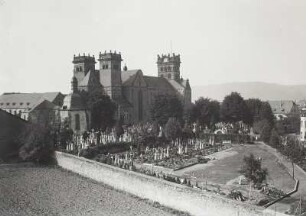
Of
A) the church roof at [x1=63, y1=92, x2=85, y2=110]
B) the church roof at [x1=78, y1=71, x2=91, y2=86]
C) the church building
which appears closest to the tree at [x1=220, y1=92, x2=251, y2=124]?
the church building

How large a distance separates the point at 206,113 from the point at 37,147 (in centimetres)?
4440

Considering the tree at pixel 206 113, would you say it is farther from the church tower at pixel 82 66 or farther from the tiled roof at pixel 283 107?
the tiled roof at pixel 283 107

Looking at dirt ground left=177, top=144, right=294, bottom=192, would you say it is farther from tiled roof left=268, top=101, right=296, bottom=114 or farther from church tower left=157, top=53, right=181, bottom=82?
church tower left=157, top=53, right=181, bottom=82

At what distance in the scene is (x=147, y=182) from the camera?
2777 cm

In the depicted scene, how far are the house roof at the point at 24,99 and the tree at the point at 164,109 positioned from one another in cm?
2346

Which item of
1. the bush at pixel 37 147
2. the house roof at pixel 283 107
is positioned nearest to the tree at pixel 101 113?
the bush at pixel 37 147

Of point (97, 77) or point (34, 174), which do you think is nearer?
point (34, 174)

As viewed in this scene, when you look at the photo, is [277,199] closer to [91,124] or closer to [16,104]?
[91,124]

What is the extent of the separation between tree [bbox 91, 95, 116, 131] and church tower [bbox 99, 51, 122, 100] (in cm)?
1443

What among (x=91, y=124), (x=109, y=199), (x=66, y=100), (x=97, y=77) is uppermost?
(x=97, y=77)

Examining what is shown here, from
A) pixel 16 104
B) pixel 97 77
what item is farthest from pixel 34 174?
pixel 16 104

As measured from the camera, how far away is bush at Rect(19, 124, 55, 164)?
135 feet

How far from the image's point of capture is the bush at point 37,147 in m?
41.1

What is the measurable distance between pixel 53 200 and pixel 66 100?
39518 millimetres
